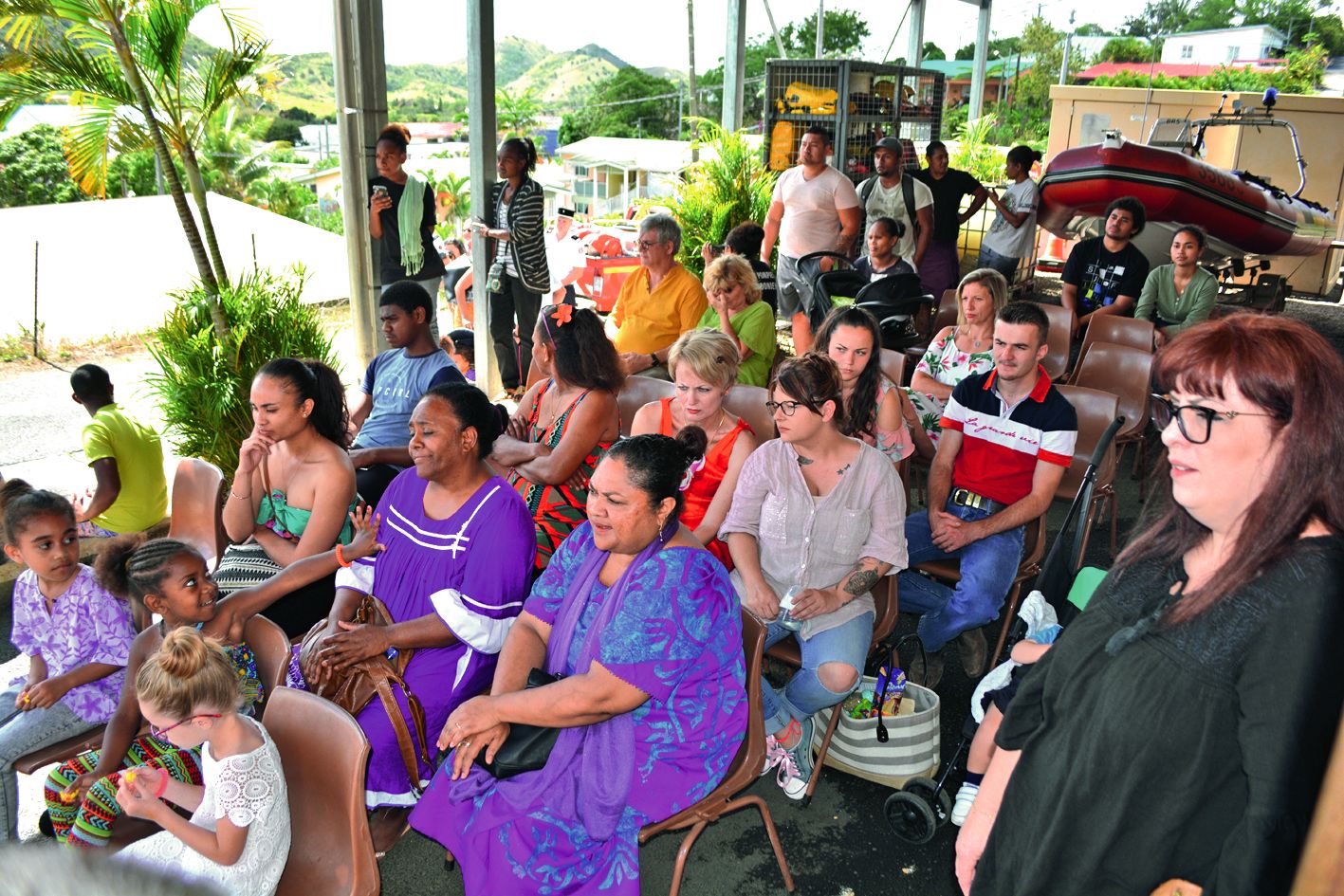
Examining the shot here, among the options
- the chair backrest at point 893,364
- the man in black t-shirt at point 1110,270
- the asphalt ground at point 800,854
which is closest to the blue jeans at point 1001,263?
the man in black t-shirt at point 1110,270

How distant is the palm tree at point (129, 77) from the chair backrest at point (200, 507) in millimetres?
1562

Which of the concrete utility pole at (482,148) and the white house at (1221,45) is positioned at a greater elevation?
the white house at (1221,45)

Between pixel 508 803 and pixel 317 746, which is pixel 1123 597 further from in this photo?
pixel 317 746

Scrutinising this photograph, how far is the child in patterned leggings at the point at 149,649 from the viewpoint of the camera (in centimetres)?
251

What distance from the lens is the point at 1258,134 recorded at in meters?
15.1

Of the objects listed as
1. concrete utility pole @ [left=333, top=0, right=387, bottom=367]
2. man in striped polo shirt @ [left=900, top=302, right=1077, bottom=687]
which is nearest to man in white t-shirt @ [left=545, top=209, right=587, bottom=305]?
concrete utility pole @ [left=333, top=0, right=387, bottom=367]

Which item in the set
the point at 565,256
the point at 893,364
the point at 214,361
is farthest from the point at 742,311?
the point at 565,256

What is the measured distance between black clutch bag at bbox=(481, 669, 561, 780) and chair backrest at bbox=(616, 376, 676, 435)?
2.14 meters

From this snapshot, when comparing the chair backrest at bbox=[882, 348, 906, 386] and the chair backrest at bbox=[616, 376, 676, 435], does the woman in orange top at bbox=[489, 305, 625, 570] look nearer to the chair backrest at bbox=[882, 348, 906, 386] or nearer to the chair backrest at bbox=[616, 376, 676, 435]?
the chair backrest at bbox=[616, 376, 676, 435]

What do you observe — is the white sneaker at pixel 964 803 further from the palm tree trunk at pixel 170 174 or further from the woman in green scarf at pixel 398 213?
the woman in green scarf at pixel 398 213

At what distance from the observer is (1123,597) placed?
5.39 feet

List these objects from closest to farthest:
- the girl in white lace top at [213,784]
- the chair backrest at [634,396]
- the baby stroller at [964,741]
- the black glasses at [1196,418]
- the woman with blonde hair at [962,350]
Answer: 1. the black glasses at [1196,418]
2. the girl in white lace top at [213,784]
3. the baby stroller at [964,741]
4. the chair backrest at [634,396]
5. the woman with blonde hair at [962,350]

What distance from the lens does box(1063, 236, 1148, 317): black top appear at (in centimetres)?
627

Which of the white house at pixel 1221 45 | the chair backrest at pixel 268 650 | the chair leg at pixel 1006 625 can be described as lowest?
the chair leg at pixel 1006 625
